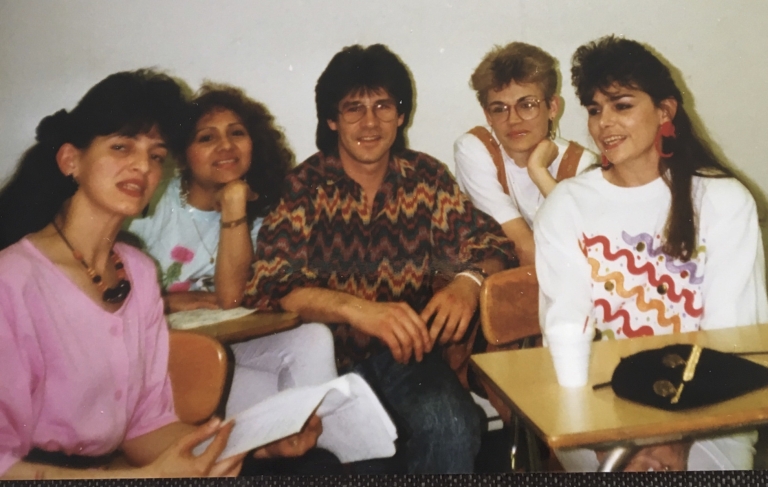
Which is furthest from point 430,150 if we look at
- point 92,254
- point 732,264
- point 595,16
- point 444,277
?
point 92,254

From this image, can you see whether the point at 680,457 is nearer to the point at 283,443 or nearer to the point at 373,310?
the point at 373,310

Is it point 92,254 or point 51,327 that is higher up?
point 92,254

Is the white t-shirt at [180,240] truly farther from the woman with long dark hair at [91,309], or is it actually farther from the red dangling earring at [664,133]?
the red dangling earring at [664,133]

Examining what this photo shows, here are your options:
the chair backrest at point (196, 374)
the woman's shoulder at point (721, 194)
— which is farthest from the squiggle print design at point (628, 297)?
the chair backrest at point (196, 374)

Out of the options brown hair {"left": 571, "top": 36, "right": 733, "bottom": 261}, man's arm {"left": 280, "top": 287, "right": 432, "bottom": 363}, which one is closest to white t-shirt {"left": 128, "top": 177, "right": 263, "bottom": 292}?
man's arm {"left": 280, "top": 287, "right": 432, "bottom": 363}

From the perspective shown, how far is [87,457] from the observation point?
3.96 ft

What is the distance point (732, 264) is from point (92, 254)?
4.31ft

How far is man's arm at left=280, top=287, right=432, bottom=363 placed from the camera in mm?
1184

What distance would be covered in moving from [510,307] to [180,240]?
2.32 ft

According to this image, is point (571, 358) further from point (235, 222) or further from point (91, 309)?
point (91, 309)

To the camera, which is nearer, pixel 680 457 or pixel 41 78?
pixel 680 457

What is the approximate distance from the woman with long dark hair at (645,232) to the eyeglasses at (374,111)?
38cm

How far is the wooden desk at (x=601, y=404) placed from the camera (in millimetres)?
845

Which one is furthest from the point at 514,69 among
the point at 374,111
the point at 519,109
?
the point at 374,111
